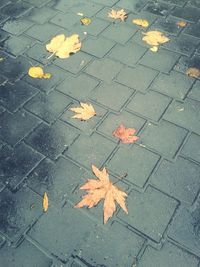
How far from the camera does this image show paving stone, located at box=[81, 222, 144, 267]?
86.4 inches

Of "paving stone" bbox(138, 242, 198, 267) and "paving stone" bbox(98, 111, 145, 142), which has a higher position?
"paving stone" bbox(98, 111, 145, 142)

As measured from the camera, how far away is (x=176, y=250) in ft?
7.33

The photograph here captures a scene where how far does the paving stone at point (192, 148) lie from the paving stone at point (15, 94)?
1616 millimetres

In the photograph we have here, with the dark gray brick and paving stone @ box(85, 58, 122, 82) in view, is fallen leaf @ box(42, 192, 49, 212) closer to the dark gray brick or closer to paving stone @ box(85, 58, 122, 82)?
paving stone @ box(85, 58, 122, 82)

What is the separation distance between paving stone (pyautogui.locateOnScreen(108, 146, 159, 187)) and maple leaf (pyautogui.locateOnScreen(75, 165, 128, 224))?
5.4 inches

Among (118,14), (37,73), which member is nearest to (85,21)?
(118,14)

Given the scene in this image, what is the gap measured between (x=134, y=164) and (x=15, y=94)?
4.82 ft

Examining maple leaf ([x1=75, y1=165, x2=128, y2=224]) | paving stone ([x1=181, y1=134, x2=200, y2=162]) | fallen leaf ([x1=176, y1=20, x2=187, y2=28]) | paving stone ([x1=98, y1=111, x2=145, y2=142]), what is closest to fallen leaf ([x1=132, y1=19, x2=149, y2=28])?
fallen leaf ([x1=176, y1=20, x2=187, y2=28])

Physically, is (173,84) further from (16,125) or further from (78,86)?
(16,125)

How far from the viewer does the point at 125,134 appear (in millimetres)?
→ 2881

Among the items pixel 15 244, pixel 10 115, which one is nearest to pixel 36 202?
pixel 15 244

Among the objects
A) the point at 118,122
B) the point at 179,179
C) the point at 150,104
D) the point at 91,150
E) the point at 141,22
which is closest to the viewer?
the point at 179,179

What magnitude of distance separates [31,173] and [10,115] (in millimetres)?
731

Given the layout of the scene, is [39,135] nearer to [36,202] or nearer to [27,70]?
[36,202]
